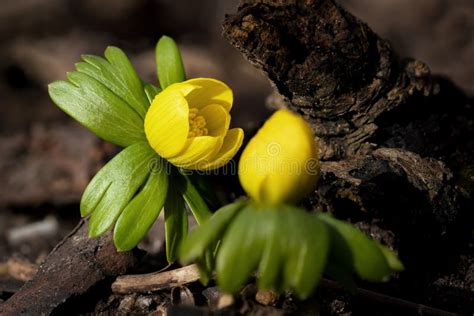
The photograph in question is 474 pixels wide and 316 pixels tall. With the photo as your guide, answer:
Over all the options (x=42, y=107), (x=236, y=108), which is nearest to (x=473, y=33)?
(x=236, y=108)

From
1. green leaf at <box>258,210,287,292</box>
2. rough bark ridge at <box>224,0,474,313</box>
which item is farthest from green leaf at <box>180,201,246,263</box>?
rough bark ridge at <box>224,0,474,313</box>

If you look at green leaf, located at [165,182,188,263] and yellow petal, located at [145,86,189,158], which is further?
green leaf, located at [165,182,188,263]

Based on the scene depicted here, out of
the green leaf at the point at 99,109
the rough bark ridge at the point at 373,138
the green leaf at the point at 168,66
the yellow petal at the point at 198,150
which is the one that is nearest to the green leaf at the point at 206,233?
the yellow petal at the point at 198,150

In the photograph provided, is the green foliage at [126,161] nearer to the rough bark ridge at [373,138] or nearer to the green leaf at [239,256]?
the rough bark ridge at [373,138]

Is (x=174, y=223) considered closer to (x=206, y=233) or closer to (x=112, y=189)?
(x=112, y=189)

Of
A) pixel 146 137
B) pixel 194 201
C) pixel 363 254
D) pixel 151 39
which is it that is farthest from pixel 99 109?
pixel 151 39

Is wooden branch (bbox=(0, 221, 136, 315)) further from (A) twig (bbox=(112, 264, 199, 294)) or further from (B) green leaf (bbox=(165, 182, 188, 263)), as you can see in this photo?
(B) green leaf (bbox=(165, 182, 188, 263))

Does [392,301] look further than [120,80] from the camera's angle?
No
